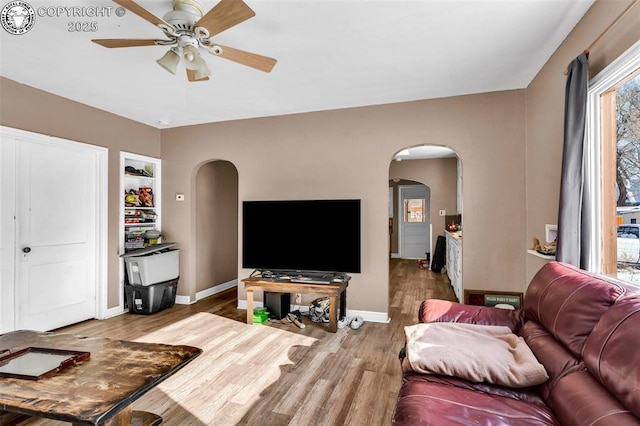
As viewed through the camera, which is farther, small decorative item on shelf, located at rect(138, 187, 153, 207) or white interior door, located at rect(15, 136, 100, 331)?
small decorative item on shelf, located at rect(138, 187, 153, 207)

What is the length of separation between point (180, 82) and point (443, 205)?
19.6 feet

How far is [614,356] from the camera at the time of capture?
110cm

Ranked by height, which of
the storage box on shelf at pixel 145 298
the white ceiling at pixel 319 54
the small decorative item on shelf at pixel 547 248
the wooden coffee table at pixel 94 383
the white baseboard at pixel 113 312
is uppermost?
the white ceiling at pixel 319 54

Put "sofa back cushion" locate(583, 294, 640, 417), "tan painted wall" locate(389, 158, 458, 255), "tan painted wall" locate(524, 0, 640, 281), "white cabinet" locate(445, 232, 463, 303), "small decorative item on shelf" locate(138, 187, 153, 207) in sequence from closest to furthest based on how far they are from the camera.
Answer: "sofa back cushion" locate(583, 294, 640, 417) → "tan painted wall" locate(524, 0, 640, 281) → "white cabinet" locate(445, 232, 463, 303) → "small decorative item on shelf" locate(138, 187, 153, 207) → "tan painted wall" locate(389, 158, 458, 255)

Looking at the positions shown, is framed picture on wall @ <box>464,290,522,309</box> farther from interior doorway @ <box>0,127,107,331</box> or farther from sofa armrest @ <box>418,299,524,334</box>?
interior doorway @ <box>0,127,107,331</box>

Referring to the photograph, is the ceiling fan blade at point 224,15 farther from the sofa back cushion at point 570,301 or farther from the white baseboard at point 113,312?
the white baseboard at point 113,312

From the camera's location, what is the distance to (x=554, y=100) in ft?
8.66

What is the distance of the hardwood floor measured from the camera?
2074mm

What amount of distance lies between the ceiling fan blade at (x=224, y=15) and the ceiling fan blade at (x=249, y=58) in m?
0.19

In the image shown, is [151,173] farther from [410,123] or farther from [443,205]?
[443,205]

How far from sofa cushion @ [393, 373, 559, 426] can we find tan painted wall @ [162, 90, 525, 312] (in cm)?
230

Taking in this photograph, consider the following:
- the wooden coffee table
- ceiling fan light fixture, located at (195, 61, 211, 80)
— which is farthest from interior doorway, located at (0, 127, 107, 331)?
ceiling fan light fixture, located at (195, 61, 211, 80)

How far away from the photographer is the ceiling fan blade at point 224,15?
166 cm

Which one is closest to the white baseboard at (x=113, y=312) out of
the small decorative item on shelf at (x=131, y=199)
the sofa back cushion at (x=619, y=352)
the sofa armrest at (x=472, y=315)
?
the small decorative item on shelf at (x=131, y=199)
